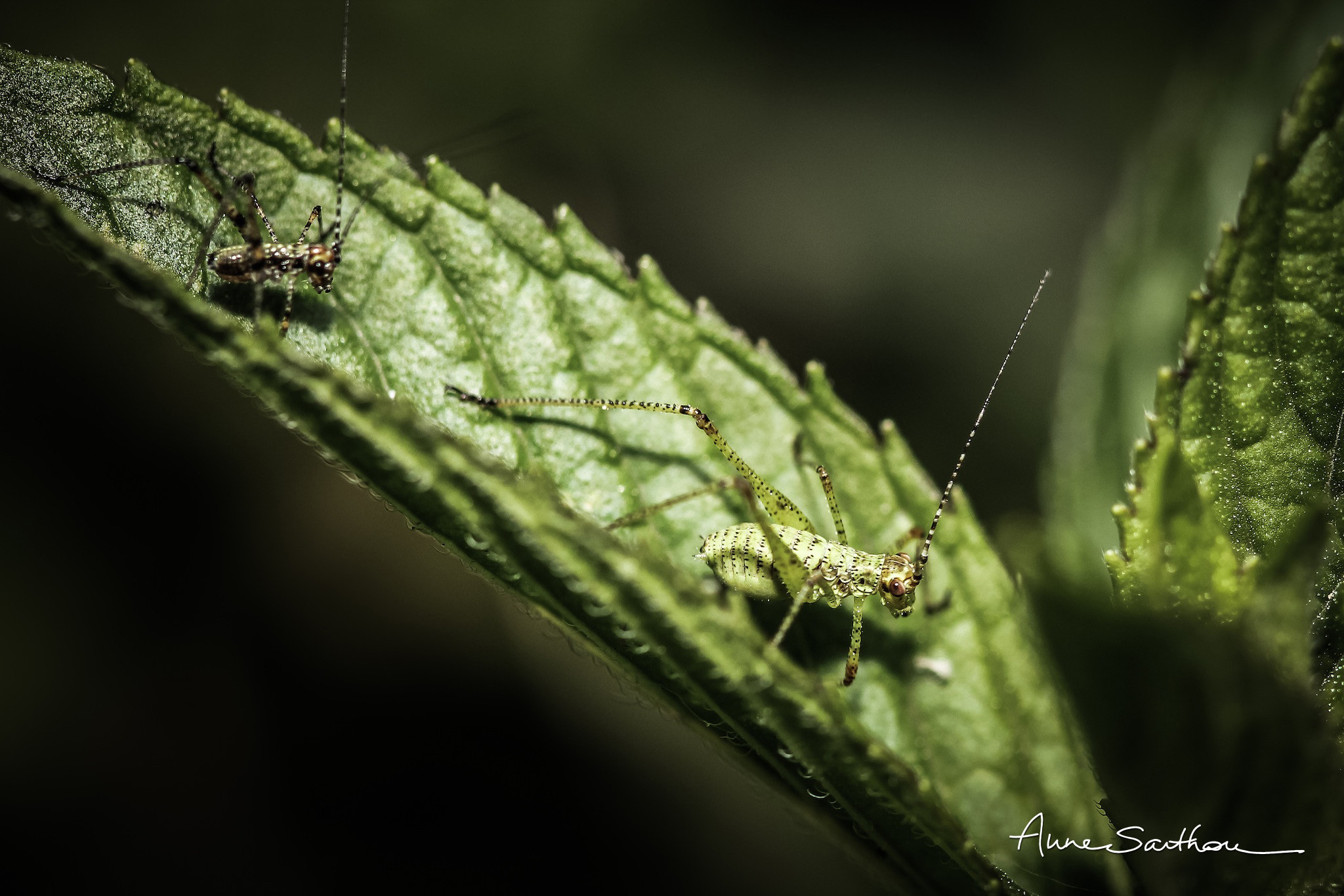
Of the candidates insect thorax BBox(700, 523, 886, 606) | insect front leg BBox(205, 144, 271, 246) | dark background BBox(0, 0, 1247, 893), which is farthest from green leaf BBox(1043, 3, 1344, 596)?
insect front leg BBox(205, 144, 271, 246)

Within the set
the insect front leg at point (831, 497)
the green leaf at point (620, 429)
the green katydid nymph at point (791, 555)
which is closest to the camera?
the green leaf at point (620, 429)

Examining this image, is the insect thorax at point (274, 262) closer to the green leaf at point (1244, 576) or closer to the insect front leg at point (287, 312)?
the insect front leg at point (287, 312)

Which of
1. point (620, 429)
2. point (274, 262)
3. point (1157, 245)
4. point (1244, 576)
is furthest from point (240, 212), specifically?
point (1157, 245)

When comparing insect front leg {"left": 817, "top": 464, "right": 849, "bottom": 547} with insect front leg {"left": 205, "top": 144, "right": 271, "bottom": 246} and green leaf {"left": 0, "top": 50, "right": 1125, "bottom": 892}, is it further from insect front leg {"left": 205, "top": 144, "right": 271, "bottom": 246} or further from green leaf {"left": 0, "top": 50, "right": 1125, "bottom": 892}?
insect front leg {"left": 205, "top": 144, "right": 271, "bottom": 246}

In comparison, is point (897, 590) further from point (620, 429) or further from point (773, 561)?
point (620, 429)

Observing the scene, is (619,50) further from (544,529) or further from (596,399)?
(544,529)

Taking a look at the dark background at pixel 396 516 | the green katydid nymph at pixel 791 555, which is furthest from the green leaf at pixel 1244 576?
the dark background at pixel 396 516
